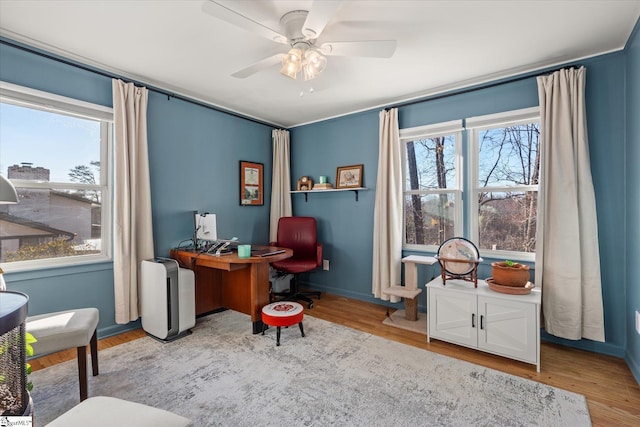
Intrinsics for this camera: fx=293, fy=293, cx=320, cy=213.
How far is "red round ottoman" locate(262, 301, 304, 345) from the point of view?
2.54 meters

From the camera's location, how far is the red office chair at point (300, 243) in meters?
3.68

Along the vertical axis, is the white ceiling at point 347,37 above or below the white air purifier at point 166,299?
above

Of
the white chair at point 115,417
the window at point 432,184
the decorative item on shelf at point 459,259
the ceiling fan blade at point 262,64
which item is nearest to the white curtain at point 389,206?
the window at point 432,184

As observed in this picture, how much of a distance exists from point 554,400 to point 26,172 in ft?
13.6

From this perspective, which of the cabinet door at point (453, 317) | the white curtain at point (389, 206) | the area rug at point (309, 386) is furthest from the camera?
the white curtain at point (389, 206)

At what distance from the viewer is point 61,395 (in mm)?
1865

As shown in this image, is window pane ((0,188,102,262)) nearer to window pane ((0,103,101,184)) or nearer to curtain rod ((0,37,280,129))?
window pane ((0,103,101,184))

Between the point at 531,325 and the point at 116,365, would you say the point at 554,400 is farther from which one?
the point at 116,365

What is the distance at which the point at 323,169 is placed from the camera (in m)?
4.18

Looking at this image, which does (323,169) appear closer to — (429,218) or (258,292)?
(429,218)

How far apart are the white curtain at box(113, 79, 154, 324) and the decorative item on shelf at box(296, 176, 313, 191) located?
1993mm

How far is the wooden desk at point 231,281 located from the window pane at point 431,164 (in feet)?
5.59

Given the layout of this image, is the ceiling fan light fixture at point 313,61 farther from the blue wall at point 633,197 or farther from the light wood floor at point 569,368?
the light wood floor at point 569,368

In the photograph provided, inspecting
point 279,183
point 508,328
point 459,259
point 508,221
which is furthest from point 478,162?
point 279,183
